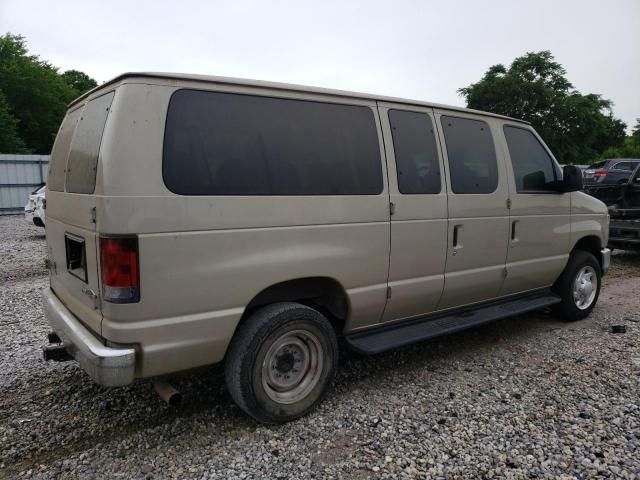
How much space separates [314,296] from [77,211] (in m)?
1.66

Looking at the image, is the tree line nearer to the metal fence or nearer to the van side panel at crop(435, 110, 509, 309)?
the metal fence

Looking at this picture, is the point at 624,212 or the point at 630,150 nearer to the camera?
the point at 624,212

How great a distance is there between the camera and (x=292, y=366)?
337 cm

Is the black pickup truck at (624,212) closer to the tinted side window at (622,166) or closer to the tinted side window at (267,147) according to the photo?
the tinted side window at (267,147)

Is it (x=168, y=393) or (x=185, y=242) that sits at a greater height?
(x=185, y=242)

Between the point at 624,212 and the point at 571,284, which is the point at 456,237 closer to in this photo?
the point at 571,284

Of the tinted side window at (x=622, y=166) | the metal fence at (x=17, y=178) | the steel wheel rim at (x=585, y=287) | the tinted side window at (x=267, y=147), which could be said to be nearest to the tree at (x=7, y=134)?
the metal fence at (x=17, y=178)

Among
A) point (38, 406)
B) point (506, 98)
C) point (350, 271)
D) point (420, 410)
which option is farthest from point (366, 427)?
point (506, 98)

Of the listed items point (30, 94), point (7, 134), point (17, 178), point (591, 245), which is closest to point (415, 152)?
point (591, 245)

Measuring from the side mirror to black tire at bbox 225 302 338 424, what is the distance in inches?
121

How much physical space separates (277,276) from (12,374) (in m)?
2.61

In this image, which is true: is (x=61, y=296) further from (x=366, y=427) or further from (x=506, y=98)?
(x=506, y=98)

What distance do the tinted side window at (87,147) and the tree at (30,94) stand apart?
1332 inches

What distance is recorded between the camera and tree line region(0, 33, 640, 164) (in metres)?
33.1
